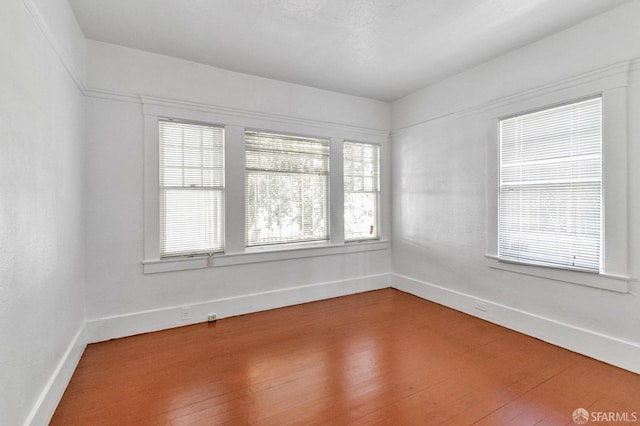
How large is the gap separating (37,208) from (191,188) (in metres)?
1.71

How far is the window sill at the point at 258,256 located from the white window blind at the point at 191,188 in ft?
0.38

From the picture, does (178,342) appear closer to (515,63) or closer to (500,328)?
(500,328)

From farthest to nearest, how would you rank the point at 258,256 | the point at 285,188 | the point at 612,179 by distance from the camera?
the point at 285,188
the point at 258,256
the point at 612,179

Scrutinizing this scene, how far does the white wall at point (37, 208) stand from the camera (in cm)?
150

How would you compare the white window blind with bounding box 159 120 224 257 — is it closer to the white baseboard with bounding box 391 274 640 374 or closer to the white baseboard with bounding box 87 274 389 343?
the white baseboard with bounding box 87 274 389 343

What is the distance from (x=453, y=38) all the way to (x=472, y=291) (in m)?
2.95

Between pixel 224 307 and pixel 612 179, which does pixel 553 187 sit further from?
pixel 224 307

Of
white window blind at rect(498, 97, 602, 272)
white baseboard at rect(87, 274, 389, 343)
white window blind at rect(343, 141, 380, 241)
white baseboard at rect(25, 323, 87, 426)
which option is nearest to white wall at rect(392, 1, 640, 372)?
white window blind at rect(498, 97, 602, 272)

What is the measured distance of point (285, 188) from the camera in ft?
13.8

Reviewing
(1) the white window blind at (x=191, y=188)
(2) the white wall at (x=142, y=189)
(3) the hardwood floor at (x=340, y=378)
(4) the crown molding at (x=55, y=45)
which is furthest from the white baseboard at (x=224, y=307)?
(4) the crown molding at (x=55, y=45)

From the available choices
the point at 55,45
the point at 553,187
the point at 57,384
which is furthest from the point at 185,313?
the point at 553,187

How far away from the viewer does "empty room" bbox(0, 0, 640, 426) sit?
79.0 inches

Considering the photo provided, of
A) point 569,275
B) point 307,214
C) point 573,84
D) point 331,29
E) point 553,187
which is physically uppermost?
point 331,29

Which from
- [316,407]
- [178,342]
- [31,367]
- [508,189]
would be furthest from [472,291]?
[31,367]
